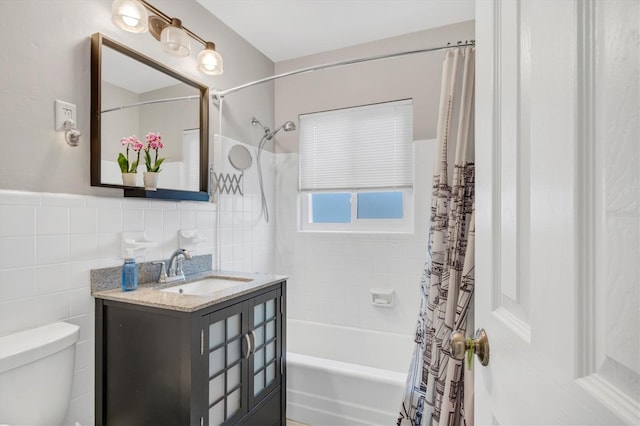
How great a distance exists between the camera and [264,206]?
9.19ft

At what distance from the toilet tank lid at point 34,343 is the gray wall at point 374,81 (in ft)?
6.88

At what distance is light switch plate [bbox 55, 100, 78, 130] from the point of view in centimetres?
136

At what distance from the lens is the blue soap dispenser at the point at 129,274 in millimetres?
1516

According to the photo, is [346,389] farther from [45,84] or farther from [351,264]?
[45,84]

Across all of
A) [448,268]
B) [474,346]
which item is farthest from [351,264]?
[474,346]

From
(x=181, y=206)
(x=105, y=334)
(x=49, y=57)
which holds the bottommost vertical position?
(x=105, y=334)

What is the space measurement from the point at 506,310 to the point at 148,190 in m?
1.69

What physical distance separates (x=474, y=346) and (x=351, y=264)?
6.64 feet

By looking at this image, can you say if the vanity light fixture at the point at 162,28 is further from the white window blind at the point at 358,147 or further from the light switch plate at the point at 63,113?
the white window blind at the point at 358,147

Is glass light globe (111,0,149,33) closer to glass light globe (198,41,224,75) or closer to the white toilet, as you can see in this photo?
glass light globe (198,41,224,75)

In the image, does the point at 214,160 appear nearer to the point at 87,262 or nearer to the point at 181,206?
the point at 181,206

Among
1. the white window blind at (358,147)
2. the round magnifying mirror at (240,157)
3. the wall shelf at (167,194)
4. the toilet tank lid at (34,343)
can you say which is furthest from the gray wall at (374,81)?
the toilet tank lid at (34,343)

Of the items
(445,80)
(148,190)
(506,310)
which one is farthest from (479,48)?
(148,190)

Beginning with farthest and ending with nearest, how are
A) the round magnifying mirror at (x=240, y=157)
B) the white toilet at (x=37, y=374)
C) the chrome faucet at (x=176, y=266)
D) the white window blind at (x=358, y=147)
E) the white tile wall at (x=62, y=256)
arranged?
the white window blind at (x=358, y=147)
the round magnifying mirror at (x=240, y=157)
the chrome faucet at (x=176, y=266)
the white tile wall at (x=62, y=256)
the white toilet at (x=37, y=374)
